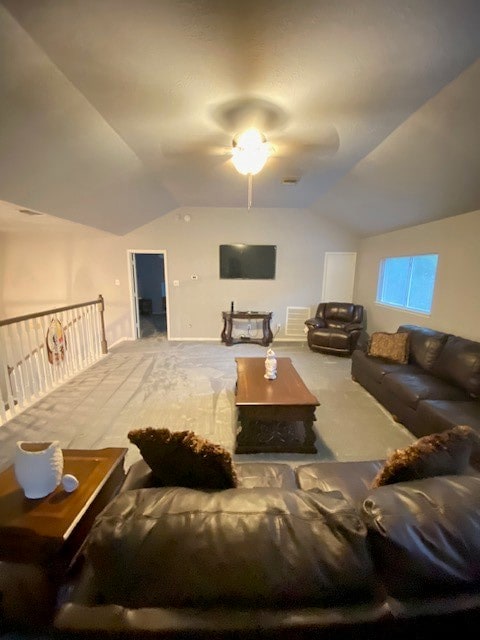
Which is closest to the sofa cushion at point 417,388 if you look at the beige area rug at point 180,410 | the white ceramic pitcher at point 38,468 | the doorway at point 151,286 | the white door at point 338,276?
the beige area rug at point 180,410

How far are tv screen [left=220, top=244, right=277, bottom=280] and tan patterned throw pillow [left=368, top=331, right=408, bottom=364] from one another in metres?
2.74

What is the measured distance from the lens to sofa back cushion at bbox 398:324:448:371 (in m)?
3.02

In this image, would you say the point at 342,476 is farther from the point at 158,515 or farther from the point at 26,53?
the point at 26,53

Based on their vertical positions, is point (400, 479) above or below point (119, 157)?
below

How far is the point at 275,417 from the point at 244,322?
345 centimetres

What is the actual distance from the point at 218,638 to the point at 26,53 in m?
2.71

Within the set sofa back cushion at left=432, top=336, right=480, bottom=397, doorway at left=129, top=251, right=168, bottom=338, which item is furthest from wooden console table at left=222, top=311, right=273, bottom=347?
doorway at left=129, top=251, right=168, bottom=338

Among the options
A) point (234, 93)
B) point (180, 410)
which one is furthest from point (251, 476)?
point (234, 93)

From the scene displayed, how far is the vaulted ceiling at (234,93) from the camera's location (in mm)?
1370

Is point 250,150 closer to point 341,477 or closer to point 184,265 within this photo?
point 341,477

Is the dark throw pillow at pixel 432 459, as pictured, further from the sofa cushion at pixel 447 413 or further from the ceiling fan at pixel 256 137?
the ceiling fan at pixel 256 137

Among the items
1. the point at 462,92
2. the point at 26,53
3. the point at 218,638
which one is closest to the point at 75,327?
the point at 26,53

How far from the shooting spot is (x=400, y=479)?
3.24 feet

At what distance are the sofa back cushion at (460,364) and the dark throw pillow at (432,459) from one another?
1.88 metres
